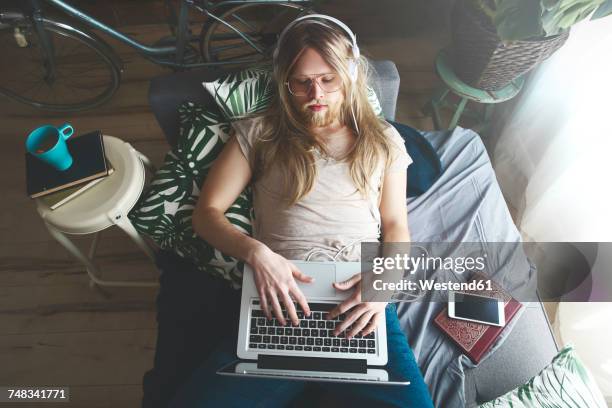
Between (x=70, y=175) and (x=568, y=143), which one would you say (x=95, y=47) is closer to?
(x=70, y=175)

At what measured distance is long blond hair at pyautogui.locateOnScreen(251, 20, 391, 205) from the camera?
1053mm

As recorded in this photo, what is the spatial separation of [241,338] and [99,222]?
20.2 inches

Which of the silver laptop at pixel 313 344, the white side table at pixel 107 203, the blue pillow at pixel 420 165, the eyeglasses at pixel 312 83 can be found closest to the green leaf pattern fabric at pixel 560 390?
the silver laptop at pixel 313 344

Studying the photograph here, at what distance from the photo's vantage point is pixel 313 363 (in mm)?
952

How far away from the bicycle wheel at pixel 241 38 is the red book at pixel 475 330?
1307 millimetres

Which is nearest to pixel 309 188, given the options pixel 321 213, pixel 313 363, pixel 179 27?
pixel 321 213

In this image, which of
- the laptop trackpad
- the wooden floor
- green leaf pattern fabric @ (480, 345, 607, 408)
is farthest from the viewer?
the wooden floor

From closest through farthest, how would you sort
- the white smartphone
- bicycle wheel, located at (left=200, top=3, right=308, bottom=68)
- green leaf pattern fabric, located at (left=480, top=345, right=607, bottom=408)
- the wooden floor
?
1. green leaf pattern fabric, located at (left=480, top=345, right=607, bottom=408)
2. the white smartphone
3. the wooden floor
4. bicycle wheel, located at (left=200, top=3, right=308, bottom=68)

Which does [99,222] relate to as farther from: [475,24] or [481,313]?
[475,24]

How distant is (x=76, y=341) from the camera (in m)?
1.46

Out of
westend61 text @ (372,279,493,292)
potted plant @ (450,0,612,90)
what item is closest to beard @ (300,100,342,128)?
westend61 text @ (372,279,493,292)

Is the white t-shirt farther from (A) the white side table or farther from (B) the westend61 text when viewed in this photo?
(A) the white side table

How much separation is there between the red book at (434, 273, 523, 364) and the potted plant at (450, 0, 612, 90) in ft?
2.74

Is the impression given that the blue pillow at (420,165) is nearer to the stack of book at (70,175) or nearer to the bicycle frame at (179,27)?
the bicycle frame at (179,27)
